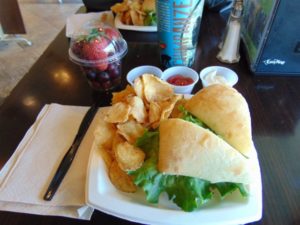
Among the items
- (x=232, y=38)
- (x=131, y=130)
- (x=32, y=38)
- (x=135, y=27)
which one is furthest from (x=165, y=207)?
(x=32, y=38)

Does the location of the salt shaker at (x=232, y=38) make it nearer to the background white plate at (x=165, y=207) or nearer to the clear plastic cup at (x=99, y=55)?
the clear plastic cup at (x=99, y=55)

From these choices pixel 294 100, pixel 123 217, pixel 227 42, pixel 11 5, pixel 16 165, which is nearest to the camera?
pixel 123 217

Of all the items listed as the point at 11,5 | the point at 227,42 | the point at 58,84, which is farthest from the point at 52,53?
the point at 11,5

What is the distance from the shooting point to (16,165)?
0.51 m

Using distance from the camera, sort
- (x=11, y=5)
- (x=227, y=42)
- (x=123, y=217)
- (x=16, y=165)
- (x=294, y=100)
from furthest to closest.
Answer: (x=11, y=5)
(x=227, y=42)
(x=294, y=100)
(x=16, y=165)
(x=123, y=217)

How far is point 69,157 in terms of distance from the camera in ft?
1.69

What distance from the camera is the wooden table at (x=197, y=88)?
17.6 inches

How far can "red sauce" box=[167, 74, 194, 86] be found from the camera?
648mm

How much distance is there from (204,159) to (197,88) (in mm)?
348

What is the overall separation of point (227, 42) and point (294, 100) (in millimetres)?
267

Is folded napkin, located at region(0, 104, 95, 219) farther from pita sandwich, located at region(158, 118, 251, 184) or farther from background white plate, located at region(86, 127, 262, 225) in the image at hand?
pita sandwich, located at region(158, 118, 251, 184)

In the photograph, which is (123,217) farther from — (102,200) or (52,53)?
(52,53)

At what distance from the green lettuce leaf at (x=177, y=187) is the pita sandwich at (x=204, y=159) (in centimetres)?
2

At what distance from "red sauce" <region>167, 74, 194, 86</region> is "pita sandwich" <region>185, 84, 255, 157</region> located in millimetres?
132
